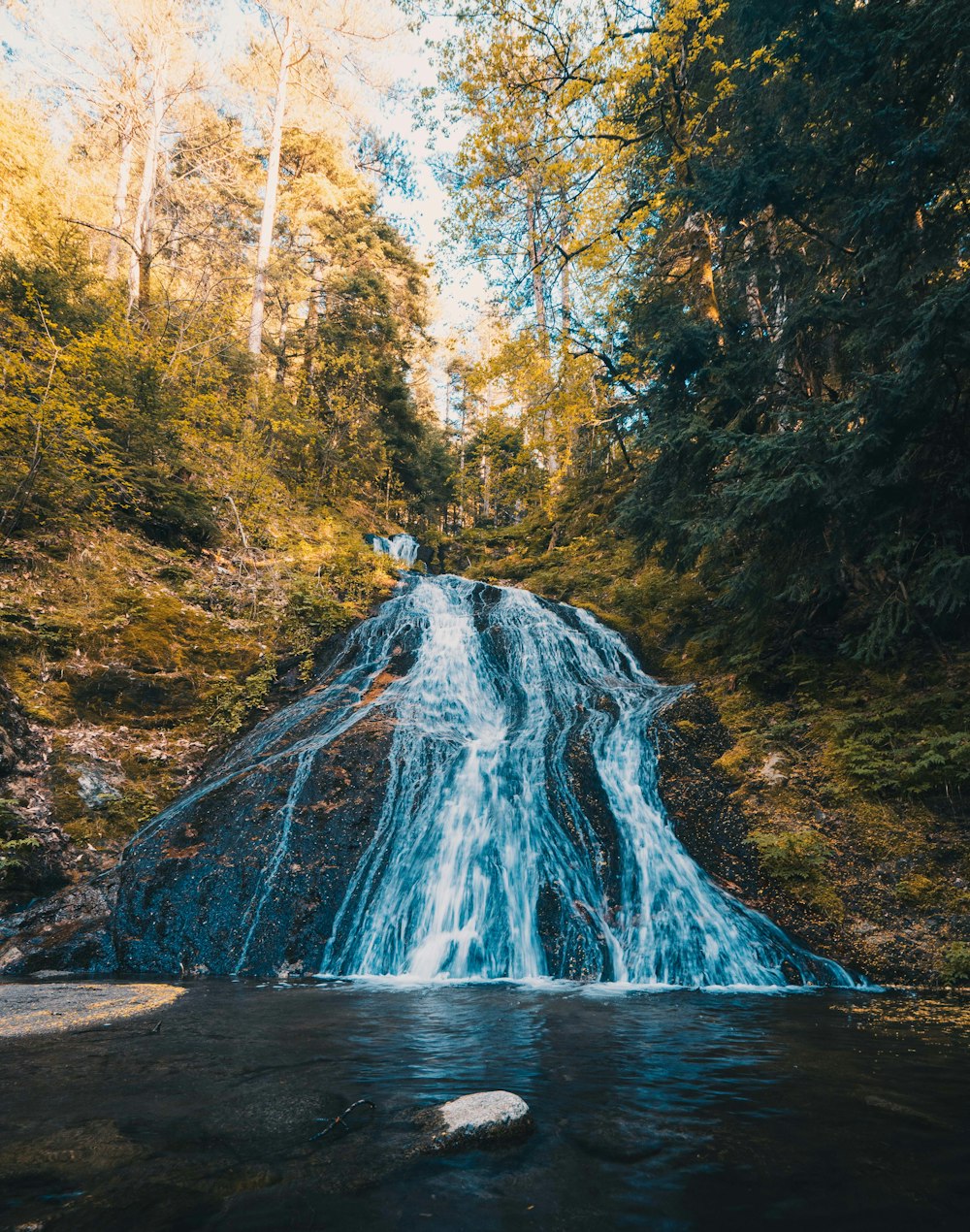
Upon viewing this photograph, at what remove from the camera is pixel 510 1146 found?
211 cm

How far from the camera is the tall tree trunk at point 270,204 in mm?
16078

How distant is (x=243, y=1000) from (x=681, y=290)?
12.9m

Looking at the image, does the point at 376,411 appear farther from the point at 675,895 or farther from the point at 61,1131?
the point at 61,1131

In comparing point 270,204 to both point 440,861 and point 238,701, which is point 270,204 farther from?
point 440,861

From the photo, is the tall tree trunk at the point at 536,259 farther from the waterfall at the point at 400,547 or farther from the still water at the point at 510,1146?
the still water at the point at 510,1146

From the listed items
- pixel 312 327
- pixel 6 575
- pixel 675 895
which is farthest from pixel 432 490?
pixel 675 895

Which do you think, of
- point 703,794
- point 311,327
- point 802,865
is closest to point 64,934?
point 703,794

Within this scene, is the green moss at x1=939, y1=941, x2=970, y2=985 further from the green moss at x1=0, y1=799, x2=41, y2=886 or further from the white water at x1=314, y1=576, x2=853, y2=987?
the green moss at x1=0, y1=799, x2=41, y2=886

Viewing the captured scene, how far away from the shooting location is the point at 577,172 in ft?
34.7

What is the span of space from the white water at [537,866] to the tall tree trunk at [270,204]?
12.6 m

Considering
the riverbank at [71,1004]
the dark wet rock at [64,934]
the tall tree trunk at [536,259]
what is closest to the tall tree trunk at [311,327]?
the tall tree trunk at [536,259]

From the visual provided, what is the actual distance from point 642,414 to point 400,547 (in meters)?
11.5

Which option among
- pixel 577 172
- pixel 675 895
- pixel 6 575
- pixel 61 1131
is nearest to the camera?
pixel 61 1131

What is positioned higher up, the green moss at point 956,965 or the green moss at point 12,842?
the green moss at point 12,842
